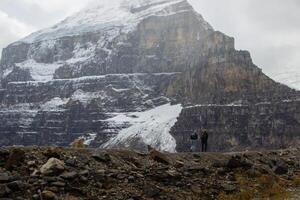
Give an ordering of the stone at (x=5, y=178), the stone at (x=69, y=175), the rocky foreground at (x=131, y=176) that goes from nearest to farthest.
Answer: the stone at (x=5, y=178) < the rocky foreground at (x=131, y=176) < the stone at (x=69, y=175)

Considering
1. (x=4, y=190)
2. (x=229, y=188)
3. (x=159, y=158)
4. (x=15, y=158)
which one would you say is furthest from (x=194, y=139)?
(x=4, y=190)

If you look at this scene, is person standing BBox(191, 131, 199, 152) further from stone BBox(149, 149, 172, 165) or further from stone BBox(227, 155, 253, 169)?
stone BBox(149, 149, 172, 165)

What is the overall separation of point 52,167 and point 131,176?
101 inches

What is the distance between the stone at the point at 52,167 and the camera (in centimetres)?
1884

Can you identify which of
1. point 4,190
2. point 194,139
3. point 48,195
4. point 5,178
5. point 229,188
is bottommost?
point 229,188

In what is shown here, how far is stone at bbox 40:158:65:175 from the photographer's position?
742 inches

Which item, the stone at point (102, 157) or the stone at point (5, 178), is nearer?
the stone at point (5, 178)

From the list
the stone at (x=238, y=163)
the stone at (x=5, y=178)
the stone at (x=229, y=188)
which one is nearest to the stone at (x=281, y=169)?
the stone at (x=238, y=163)

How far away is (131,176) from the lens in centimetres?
2028

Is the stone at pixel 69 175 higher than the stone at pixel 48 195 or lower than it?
higher

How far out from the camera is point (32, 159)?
64.5 ft

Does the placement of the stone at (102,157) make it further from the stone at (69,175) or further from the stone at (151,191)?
the stone at (69,175)

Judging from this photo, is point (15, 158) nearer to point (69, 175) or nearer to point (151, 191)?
point (69, 175)

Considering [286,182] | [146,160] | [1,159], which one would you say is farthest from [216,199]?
[1,159]
